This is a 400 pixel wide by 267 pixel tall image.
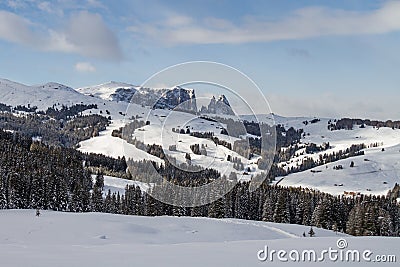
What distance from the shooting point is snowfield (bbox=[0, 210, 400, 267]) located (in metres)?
15.3

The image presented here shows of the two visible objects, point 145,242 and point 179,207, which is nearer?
point 145,242

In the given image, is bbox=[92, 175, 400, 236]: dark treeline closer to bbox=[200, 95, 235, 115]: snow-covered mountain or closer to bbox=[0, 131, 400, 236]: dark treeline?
bbox=[0, 131, 400, 236]: dark treeline

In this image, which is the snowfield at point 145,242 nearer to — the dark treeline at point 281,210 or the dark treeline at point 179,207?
the dark treeline at point 179,207

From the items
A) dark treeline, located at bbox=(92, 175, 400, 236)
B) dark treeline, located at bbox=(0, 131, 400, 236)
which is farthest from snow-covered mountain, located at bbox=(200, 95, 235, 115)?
dark treeline, located at bbox=(92, 175, 400, 236)

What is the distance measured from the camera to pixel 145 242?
42.9 meters

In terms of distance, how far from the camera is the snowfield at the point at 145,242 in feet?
50.3

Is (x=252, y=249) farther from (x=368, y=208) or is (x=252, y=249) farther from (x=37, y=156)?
(x=37, y=156)

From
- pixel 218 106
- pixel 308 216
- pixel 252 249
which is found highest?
pixel 218 106

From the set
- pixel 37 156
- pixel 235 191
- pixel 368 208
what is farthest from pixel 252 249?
pixel 37 156

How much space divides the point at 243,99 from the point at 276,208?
76373 millimetres

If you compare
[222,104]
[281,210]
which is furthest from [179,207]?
[222,104]

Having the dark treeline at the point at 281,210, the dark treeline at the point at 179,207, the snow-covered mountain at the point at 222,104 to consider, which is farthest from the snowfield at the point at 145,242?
the dark treeline at the point at 281,210

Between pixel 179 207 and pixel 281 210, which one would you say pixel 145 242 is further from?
pixel 281 210

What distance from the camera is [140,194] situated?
109875mm
